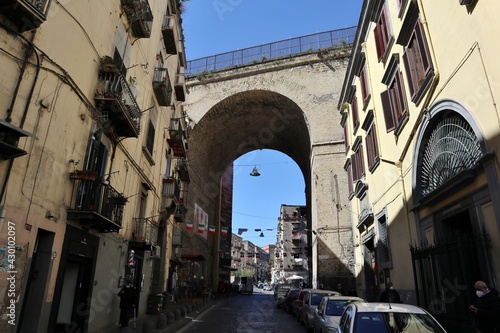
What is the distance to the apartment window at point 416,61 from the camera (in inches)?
366

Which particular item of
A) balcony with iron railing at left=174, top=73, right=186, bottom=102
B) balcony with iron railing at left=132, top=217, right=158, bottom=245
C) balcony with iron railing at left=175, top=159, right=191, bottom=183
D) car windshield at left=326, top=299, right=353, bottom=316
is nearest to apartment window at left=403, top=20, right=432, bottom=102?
car windshield at left=326, top=299, right=353, bottom=316

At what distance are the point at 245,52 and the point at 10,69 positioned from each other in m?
27.3

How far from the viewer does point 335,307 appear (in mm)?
8875

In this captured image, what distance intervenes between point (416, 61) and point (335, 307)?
290 inches

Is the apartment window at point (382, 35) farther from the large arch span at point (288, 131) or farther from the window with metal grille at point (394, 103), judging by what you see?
the large arch span at point (288, 131)

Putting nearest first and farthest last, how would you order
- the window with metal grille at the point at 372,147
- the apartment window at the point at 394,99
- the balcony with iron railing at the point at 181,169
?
the apartment window at the point at 394,99 < the window with metal grille at the point at 372,147 < the balcony with iron railing at the point at 181,169

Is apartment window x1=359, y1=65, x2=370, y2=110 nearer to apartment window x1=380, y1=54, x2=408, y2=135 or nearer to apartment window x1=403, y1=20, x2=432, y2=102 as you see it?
apartment window x1=380, y1=54, x2=408, y2=135

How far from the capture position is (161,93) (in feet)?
51.0

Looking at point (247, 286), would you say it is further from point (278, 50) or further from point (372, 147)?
point (372, 147)

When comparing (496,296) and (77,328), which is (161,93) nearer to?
(77,328)

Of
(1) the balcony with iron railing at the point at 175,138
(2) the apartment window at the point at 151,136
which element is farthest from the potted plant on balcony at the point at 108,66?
(1) the balcony with iron railing at the point at 175,138

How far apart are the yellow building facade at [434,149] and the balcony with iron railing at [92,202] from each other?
325 inches

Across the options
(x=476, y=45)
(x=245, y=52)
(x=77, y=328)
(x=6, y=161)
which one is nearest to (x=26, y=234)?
(x=6, y=161)

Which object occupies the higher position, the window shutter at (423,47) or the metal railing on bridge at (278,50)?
the metal railing on bridge at (278,50)
